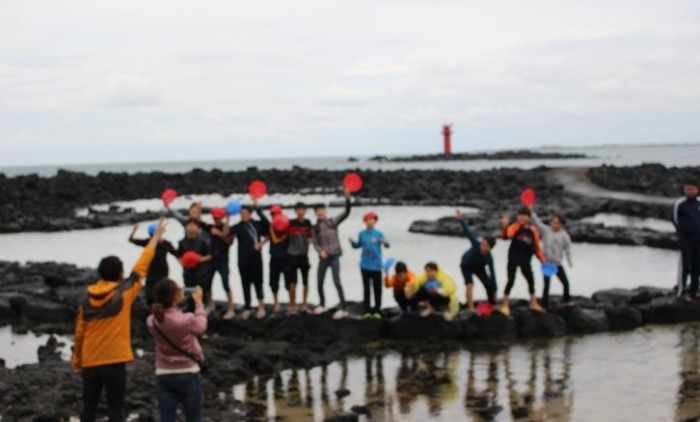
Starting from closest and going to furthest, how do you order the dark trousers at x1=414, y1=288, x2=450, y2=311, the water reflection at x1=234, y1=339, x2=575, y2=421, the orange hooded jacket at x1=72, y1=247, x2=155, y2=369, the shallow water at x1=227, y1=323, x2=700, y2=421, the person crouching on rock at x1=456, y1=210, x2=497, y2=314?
1. the orange hooded jacket at x1=72, y1=247, x2=155, y2=369
2. the shallow water at x1=227, y1=323, x2=700, y2=421
3. the water reflection at x1=234, y1=339, x2=575, y2=421
4. the dark trousers at x1=414, y1=288, x2=450, y2=311
5. the person crouching on rock at x1=456, y1=210, x2=497, y2=314

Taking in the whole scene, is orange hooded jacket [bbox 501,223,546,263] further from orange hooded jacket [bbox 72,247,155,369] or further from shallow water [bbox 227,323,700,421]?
orange hooded jacket [bbox 72,247,155,369]

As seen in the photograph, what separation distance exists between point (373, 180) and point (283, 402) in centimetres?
5377

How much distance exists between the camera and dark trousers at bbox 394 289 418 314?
12133mm

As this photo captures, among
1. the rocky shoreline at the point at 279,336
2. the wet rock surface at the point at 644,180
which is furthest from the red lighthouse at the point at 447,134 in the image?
the rocky shoreline at the point at 279,336

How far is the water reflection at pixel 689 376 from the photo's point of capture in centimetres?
816

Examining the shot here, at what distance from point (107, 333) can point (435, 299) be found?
6319 mm

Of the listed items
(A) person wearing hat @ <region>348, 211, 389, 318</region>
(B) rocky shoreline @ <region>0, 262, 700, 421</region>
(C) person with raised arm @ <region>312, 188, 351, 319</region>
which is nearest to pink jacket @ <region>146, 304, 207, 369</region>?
(B) rocky shoreline @ <region>0, 262, 700, 421</region>

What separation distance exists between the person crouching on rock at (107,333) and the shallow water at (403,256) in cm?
848

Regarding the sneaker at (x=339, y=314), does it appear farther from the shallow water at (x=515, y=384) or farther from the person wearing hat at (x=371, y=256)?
the shallow water at (x=515, y=384)

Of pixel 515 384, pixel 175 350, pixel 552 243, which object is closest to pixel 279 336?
pixel 515 384

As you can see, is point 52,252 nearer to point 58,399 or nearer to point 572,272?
point 572,272

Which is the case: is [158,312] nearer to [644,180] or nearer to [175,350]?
[175,350]

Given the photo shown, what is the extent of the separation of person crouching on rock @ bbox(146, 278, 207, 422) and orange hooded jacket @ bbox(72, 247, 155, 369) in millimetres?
403

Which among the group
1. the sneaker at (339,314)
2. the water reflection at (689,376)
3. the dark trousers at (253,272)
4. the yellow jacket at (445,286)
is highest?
the dark trousers at (253,272)
